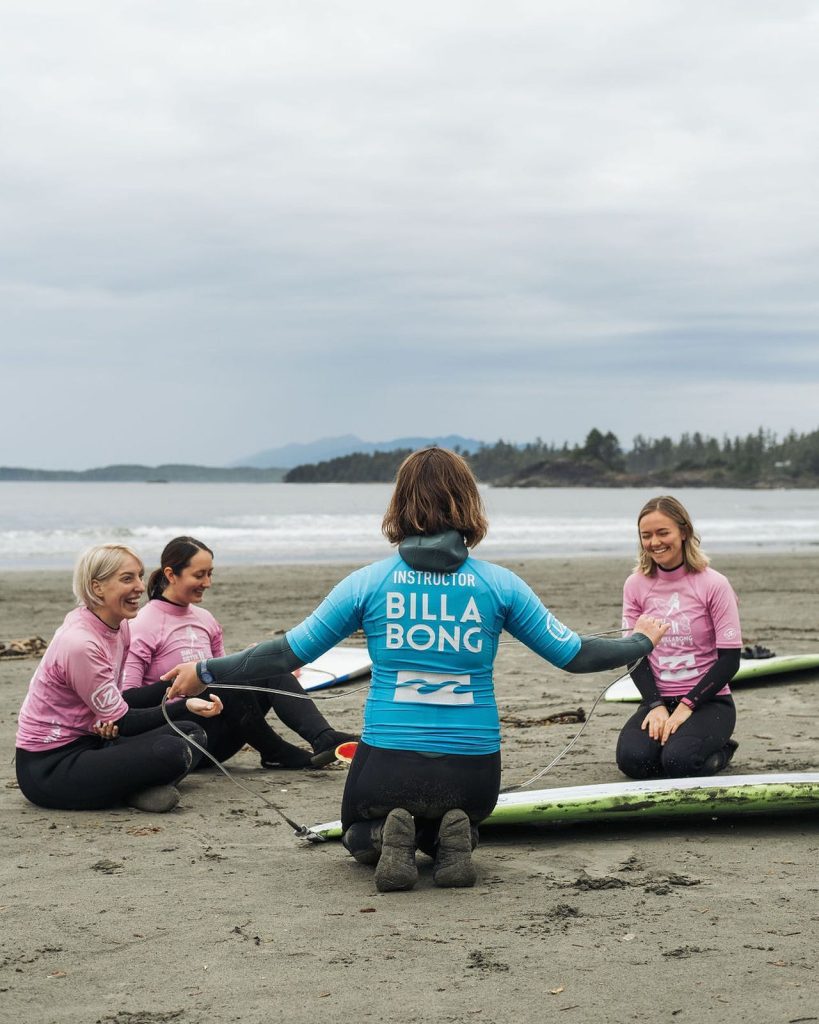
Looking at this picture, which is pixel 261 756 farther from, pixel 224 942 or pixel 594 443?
pixel 594 443

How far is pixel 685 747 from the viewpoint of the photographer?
206 inches

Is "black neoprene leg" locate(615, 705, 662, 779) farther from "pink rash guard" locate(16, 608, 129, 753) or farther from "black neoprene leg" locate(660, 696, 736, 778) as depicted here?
"pink rash guard" locate(16, 608, 129, 753)

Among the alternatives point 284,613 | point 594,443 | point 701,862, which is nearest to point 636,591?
point 701,862

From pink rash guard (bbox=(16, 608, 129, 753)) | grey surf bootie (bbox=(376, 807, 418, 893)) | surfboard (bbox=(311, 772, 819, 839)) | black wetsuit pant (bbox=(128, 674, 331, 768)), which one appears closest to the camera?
grey surf bootie (bbox=(376, 807, 418, 893))

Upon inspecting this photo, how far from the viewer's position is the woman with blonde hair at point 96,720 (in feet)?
15.2

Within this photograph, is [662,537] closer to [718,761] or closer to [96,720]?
[718,761]

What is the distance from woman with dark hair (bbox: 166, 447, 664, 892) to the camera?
3.75 metres

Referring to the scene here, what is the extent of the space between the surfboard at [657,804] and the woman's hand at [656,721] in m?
0.81

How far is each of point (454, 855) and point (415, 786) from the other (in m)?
0.26

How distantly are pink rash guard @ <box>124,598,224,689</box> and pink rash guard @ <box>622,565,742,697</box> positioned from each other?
2042 millimetres

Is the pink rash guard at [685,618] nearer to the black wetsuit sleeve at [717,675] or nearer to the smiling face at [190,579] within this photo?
the black wetsuit sleeve at [717,675]

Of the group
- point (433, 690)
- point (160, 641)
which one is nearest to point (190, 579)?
point (160, 641)

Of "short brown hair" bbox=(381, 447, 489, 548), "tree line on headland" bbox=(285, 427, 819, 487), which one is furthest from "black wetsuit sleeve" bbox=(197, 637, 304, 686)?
"tree line on headland" bbox=(285, 427, 819, 487)

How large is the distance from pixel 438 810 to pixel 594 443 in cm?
15090
